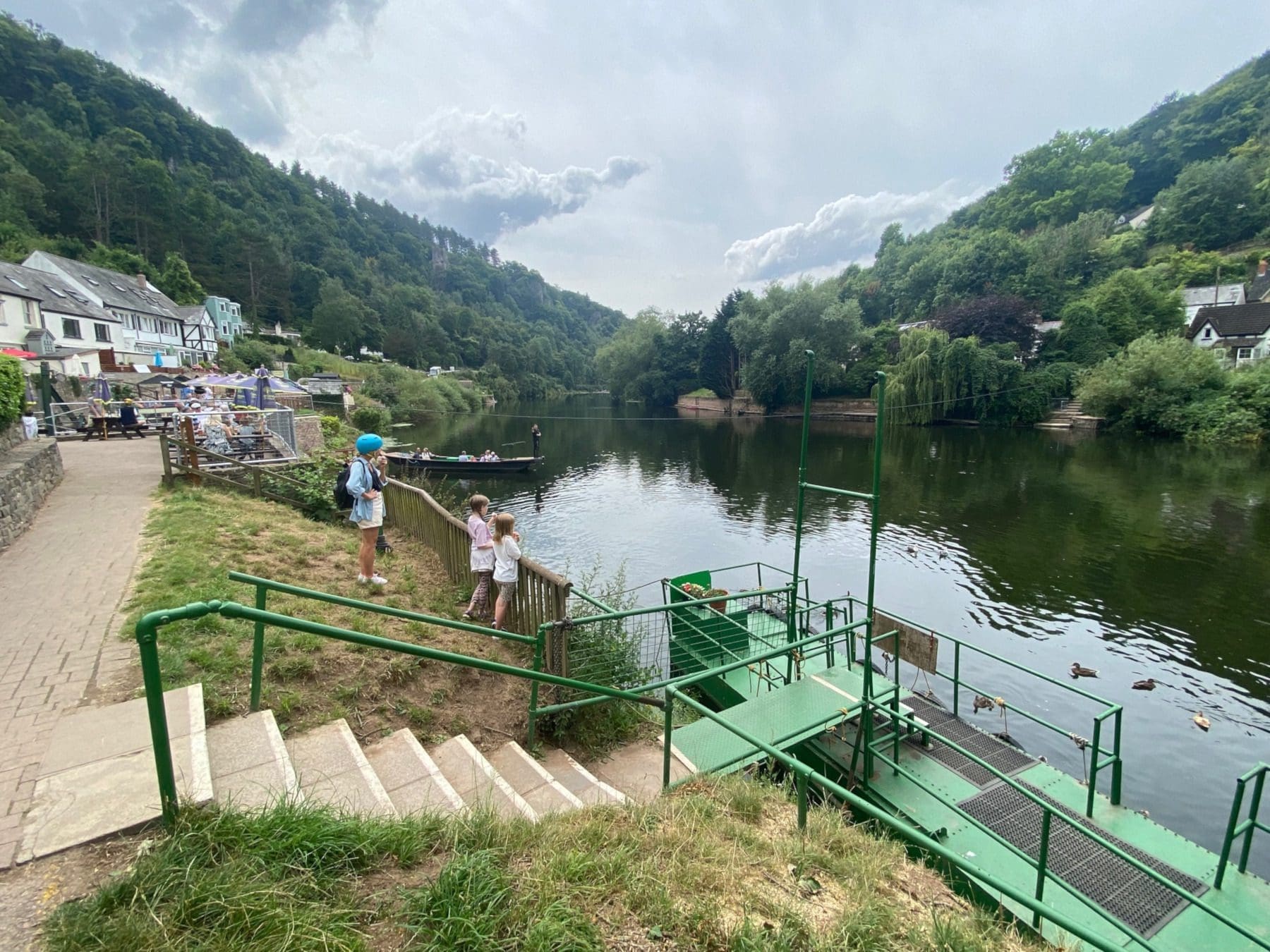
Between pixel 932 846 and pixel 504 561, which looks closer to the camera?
pixel 932 846

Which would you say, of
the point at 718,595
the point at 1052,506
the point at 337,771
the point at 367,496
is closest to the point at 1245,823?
the point at 718,595

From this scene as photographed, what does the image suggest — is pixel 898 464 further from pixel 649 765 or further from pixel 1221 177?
pixel 1221 177

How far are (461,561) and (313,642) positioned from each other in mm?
3044

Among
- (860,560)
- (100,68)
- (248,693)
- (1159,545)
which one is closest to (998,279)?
(1159,545)

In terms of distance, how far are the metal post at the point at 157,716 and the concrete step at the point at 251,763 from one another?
258 millimetres

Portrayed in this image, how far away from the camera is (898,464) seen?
3209 cm

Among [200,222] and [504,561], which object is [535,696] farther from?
[200,222]

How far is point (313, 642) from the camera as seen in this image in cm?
518

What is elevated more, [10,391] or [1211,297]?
[1211,297]

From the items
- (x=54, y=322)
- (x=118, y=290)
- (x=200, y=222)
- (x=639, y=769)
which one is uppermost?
(x=200, y=222)

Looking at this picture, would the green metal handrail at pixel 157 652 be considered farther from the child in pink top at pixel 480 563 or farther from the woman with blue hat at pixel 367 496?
the woman with blue hat at pixel 367 496

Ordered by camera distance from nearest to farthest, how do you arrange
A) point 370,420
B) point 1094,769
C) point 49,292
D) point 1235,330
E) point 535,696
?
point 535,696 < point 1094,769 < point 49,292 < point 370,420 < point 1235,330

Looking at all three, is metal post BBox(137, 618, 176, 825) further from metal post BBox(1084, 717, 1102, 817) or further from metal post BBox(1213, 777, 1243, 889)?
metal post BBox(1084, 717, 1102, 817)

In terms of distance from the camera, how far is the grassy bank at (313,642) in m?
4.51
